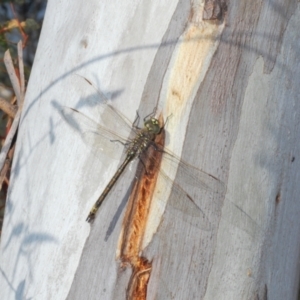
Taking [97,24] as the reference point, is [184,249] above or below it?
below

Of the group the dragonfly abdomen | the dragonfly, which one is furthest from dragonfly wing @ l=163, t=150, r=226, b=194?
the dragonfly abdomen

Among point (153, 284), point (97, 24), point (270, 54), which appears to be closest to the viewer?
point (153, 284)

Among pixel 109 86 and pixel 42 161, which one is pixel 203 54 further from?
pixel 42 161

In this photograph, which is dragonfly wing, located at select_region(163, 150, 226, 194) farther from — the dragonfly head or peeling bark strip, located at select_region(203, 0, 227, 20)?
peeling bark strip, located at select_region(203, 0, 227, 20)

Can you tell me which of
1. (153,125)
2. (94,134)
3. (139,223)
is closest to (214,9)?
(153,125)

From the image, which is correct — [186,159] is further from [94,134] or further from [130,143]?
[94,134]

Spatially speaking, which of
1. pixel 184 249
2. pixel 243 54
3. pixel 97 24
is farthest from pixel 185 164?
pixel 97 24
